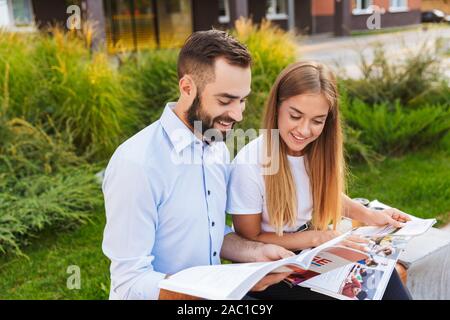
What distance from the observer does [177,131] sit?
1615mm

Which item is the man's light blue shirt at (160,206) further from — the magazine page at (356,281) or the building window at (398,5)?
the building window at (398,5)

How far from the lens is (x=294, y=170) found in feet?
6.49

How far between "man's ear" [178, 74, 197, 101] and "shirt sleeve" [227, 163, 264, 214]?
406mm

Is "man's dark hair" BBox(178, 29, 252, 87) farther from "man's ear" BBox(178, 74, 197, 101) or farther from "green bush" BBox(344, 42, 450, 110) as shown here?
"green bush" BBox(344, 42, 450, 110)

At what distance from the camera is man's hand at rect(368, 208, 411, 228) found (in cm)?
207

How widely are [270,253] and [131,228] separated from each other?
0.52 meters

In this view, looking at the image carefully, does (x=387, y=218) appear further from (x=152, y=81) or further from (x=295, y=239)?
(x=152, y=81)

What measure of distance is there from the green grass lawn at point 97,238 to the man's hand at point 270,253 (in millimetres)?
1401

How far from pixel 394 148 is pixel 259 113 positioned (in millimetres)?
1452

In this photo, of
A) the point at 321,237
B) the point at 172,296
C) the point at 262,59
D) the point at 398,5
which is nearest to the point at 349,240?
the point at 321,237

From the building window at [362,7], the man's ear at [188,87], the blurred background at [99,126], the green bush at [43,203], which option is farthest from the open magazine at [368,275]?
the building window at [362,7]
